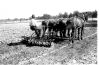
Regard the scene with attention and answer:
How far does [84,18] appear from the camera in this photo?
40.4 ft

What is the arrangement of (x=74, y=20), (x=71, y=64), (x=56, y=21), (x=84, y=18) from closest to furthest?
(x=71, y=64)
(x=74, y=20)
(x=56, y=21)
(x=84, y=18)

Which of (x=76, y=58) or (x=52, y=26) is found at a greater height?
(x=52, y=26)

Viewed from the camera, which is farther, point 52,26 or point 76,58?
point 52,26

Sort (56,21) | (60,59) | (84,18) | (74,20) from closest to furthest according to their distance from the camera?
(60,59) < (74,20) < (56,21) < (84,18)

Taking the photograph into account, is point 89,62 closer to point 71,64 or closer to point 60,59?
point 71,64

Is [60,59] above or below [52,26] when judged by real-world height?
below

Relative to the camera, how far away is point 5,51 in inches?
335

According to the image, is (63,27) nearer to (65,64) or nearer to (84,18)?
(84,18)

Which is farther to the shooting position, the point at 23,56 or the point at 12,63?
Result: the point at 23,56

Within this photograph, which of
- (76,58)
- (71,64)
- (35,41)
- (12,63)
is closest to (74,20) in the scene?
(35,41)

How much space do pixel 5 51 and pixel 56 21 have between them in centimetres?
492

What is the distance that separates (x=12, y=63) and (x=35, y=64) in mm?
1191

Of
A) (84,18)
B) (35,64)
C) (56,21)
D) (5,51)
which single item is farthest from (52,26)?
(35,64)

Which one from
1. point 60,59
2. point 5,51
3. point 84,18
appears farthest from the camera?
point 84,18
